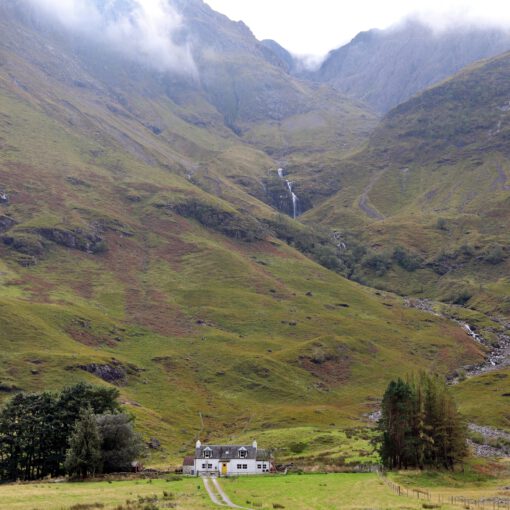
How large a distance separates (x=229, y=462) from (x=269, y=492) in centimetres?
3865

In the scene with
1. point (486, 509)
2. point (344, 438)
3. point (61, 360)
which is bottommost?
point (486, 509)

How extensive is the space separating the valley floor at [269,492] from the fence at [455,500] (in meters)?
0.42

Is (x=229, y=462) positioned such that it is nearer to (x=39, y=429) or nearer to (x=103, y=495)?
(x=39, y=429)

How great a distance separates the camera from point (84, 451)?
295 feet

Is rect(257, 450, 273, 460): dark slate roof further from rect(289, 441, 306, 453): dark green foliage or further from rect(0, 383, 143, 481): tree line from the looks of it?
rect(289, 441, 306, 453): dark green foliage

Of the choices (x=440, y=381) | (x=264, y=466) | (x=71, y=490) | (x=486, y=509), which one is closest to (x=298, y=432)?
(x=264, y=466)

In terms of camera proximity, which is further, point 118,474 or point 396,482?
point 118,474

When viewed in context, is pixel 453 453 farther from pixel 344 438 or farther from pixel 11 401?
pixel 11 401

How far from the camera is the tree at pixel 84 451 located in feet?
294

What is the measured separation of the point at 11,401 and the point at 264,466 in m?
42.8

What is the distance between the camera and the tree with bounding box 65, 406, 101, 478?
8975 centimetres

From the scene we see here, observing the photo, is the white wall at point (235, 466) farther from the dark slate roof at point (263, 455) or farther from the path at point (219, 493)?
the path at point (219, 493)

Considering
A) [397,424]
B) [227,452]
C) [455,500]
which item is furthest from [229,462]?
[455,500]

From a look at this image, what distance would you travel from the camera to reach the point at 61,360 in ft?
652
